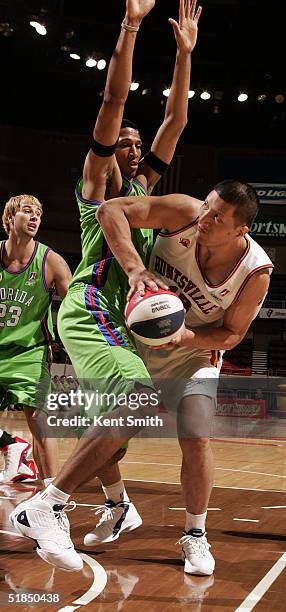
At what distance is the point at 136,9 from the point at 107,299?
4.63 ft

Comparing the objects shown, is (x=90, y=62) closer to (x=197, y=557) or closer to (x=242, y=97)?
(x=242, y=97)

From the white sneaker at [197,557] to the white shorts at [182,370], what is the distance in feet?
2.16

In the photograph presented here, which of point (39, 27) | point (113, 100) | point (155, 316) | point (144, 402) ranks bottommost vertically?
point (144, 402)

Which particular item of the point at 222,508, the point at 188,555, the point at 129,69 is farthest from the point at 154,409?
the point at 222,508

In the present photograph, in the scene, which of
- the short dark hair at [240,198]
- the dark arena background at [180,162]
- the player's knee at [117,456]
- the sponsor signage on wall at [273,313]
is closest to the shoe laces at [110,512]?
the dark arena background at [180,162]

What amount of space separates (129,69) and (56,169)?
1866cm

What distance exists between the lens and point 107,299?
3.73 meters

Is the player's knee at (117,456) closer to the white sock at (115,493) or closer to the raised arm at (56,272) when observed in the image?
the white sock at (115,493)

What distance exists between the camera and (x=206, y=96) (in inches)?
770

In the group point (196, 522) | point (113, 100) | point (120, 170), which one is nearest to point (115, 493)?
point (196, 522)

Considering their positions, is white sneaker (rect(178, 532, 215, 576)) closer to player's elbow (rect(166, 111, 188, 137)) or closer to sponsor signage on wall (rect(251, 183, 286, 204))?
player's elbow (rect(166, 111, 188, 137))

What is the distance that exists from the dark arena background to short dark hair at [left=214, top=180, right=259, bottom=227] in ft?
5.72

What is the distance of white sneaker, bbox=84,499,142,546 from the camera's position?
13.2 feet

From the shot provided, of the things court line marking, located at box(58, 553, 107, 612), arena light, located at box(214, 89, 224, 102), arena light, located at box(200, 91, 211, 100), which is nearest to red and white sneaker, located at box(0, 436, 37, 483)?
court line marking, located at box(58, 553, 107, 612)
